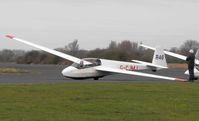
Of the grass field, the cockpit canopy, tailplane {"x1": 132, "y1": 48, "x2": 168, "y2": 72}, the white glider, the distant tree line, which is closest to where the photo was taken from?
the grass field

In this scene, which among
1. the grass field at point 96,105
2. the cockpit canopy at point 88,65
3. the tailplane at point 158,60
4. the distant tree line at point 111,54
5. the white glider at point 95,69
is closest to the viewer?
the grass field at point 96,105

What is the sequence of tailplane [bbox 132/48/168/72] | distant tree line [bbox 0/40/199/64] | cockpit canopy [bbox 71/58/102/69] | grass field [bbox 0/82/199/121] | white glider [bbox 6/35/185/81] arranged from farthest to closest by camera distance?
1. distant tree line [bbox 0/40/199/64]
2. tailplane [bbox 132/48/168/72]
3. cockpit canopy [bbox 71/58/102/69]
4. white glider [bbox 6/35/185/81]
5. grass field [bbox 0/82/199/121]

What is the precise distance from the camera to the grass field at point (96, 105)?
1258 cm

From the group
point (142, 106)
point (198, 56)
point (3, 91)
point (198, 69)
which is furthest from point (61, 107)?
point (198, 56)

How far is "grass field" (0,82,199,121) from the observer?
12.6 m

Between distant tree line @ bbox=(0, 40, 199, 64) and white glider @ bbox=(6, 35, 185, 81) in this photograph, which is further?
distant tree line @ bbox=(0, 40, 199, 64)

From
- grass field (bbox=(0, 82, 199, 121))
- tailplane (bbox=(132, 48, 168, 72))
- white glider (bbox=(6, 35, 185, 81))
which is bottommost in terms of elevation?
grass field (bbox=(0, 82, 199, 121))

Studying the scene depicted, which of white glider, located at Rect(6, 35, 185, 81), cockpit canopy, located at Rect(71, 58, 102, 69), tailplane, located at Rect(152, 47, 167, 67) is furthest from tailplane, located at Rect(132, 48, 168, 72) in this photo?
cockpit canopy, located at Rect(71, 58, 102, 69)

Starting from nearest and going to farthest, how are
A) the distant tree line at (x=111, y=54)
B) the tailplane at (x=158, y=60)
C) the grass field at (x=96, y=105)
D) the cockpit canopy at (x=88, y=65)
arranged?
the grass field at (x=96, y=105) → the cockpit canopy at (x=88, y=65) → the tailplane at (x=158, y=60) → the distant tree line at (x=111, y=54)

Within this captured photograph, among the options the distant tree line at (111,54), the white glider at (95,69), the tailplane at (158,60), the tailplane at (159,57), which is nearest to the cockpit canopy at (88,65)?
the white glider at (95,69)

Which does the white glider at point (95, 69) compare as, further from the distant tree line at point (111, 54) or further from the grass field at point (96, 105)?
the distant tree line at point (111, 54)

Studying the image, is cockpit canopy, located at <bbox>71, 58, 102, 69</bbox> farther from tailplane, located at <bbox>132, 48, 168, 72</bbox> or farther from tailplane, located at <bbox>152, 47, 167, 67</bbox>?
tailplane, located at <bbox>152, 47, 167, 67</bbox>

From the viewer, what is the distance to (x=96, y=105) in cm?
1466

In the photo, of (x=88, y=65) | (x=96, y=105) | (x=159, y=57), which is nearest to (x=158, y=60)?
(x=159, y=57)
